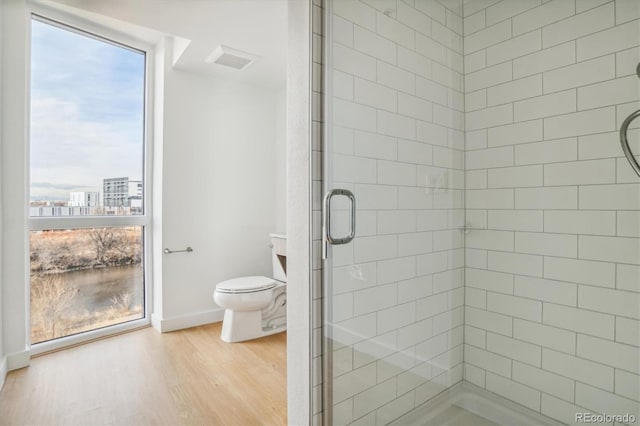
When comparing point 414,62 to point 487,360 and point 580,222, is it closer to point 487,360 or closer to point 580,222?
point 580,222

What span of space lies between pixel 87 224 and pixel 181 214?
2.20 feet

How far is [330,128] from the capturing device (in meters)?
1.41

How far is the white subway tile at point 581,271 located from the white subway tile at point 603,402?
0.29m

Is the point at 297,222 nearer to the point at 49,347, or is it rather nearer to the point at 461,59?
the point at 461,59

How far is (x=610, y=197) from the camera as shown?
0.91m

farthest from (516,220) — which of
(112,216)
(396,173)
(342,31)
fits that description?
(112,216)

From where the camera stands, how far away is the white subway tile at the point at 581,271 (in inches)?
36.3

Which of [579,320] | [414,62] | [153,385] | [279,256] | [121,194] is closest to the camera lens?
Answer: [579,320]

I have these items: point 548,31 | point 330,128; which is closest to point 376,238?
point 330,128

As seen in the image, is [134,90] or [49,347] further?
[134,90]

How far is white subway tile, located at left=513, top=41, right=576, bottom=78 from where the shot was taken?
0.95m

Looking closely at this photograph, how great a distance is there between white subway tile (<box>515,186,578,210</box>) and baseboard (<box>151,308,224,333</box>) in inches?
108

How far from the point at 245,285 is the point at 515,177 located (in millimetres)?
2150

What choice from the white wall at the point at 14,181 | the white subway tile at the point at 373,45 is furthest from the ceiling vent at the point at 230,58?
the white subway tile at the point at 373,45
